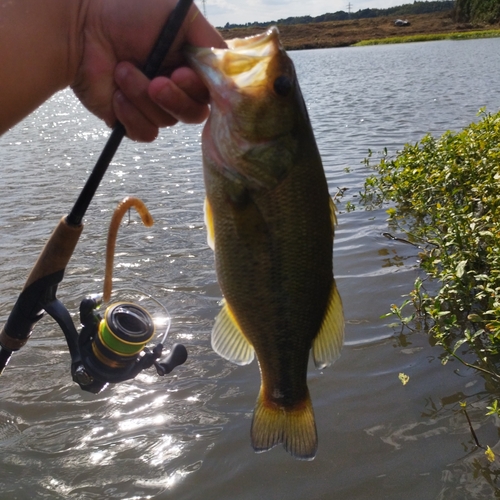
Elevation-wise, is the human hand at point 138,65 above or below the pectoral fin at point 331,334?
above

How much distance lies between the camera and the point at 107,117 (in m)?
2.38

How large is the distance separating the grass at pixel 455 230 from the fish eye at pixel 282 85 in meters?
2.09

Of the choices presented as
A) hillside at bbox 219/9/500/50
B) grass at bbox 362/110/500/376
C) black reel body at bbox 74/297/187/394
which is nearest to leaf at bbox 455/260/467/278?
grass at bbox 362/110/500/376

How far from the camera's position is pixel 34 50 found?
2.00 metres

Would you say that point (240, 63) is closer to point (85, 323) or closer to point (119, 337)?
point (119, 337)

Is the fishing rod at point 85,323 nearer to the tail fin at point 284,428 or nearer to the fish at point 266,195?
the fish at point 266,195

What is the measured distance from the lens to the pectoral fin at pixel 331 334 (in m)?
2.15

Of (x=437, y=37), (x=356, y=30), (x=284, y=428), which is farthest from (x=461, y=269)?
(x=356, y=30)

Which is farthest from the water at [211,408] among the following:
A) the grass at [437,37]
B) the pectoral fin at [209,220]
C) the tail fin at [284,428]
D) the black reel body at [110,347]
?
the grass at [437,37]

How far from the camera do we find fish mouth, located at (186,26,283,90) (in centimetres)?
190

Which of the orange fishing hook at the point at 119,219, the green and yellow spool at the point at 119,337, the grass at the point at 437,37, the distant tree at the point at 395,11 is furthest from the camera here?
the distant tree at the point at 395,11

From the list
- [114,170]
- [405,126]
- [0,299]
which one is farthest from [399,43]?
[0,299]

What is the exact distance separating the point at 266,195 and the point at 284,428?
962 mm

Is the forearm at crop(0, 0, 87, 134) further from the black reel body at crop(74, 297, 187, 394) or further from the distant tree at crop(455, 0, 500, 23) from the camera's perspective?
the distant tree at crop(455, 0, 500, 23)
